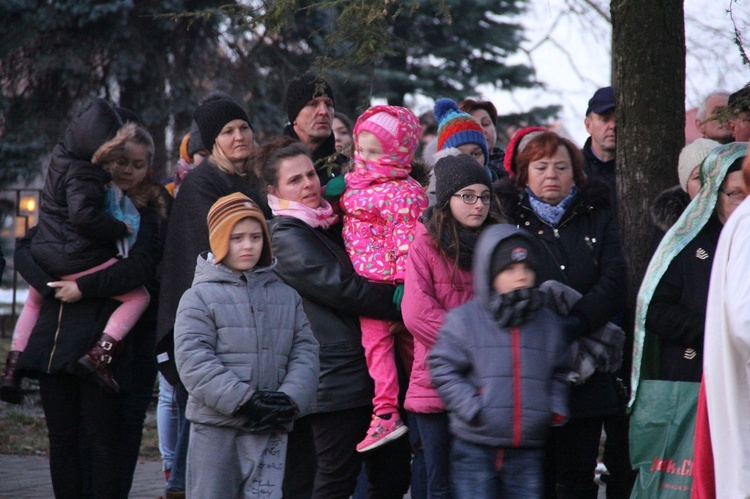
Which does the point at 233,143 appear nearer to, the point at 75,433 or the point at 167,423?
the point at 75,433

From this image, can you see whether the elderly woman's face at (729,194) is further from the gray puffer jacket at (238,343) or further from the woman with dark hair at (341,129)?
the woman with dark hair at (341,129)

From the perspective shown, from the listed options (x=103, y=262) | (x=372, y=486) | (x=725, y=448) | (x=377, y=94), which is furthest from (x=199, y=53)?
(x=725, y=448)

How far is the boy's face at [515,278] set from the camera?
4.44 metres

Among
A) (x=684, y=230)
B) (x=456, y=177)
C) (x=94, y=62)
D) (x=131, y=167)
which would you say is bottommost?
(x=684, y=230)

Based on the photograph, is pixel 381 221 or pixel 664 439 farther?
pixel 381 221

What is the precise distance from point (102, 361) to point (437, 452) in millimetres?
1920

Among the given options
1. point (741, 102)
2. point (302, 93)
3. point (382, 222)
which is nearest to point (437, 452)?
point (382, 222)

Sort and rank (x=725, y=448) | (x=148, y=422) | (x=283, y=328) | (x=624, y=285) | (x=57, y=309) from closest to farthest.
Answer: (x=725, y=448) < (x=283, y=328) < (x=624, y=285) < (x=57, y=309) < (x=148, y=422)

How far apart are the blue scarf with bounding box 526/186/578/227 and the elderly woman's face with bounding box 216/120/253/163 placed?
5.39 feet

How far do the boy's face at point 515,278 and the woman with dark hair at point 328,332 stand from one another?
3.01ft

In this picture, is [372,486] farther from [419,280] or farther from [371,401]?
[419,280]

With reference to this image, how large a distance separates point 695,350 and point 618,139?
1.65 metres

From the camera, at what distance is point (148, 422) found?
33.9 feet

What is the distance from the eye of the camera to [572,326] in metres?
4.97
